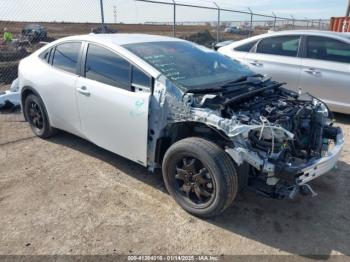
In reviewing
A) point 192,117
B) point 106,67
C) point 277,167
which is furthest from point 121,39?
point 277,167

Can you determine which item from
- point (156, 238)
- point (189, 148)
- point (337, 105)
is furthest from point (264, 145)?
point (337, 105)

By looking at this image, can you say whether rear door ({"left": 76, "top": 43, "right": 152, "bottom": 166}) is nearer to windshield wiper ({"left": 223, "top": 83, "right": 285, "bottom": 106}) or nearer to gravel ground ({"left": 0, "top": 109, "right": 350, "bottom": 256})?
gravel ground ({"left": 0, "top": 109, "right": 350, "bottom": 256})

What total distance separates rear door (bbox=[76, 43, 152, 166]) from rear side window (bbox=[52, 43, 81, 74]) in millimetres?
235

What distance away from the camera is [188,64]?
4055 mm

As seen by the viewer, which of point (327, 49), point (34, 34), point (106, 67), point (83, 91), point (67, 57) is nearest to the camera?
point (106, 67)

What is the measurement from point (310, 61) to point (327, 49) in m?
0.35

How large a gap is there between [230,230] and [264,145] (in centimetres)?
88

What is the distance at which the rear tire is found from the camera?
16.7 ft

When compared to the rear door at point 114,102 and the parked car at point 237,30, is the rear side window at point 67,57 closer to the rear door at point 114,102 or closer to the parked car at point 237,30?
the rear door at point 114,102

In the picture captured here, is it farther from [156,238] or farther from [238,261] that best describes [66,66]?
[238,261]

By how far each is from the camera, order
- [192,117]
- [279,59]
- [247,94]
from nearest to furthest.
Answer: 1. [192,117]
2. [247,94]
3. [279,59]

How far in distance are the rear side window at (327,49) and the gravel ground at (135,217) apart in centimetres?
242

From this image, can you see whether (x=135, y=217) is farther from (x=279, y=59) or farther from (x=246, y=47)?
(x=246, y=47)

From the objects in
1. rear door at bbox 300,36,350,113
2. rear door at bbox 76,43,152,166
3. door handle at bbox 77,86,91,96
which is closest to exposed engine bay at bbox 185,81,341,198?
rear door at bbox 76,43,152,166
